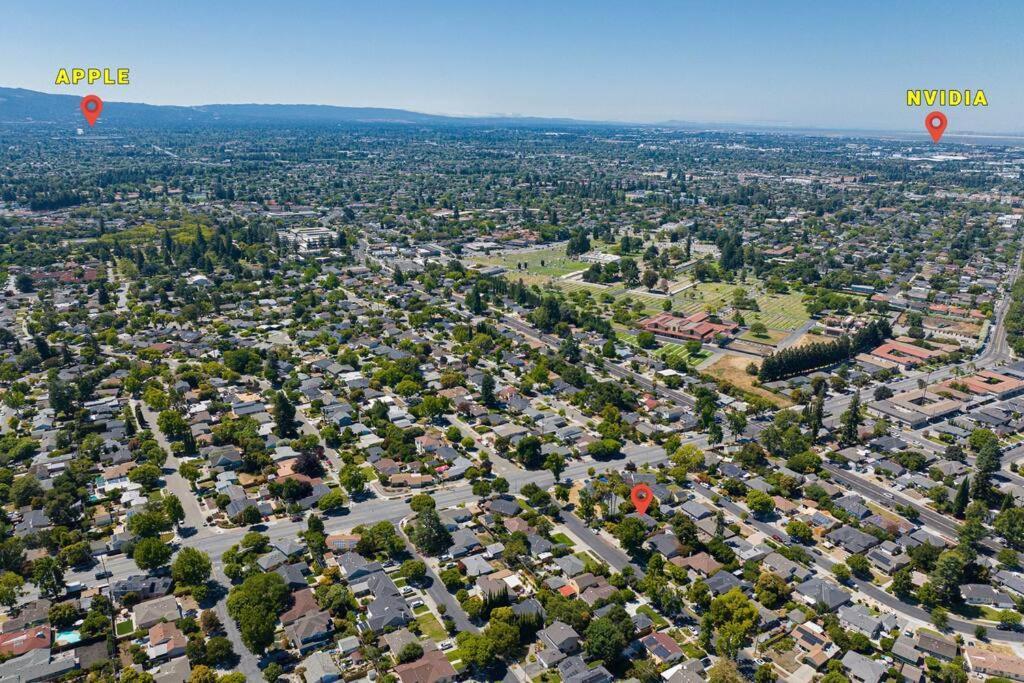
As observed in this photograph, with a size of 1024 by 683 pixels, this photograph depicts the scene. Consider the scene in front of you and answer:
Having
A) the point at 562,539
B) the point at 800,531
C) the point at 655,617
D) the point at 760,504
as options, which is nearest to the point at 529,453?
the point at 562,539

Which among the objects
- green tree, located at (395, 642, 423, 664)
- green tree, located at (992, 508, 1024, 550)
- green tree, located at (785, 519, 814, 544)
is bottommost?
green tree, located at (395, 642, 423, 664)

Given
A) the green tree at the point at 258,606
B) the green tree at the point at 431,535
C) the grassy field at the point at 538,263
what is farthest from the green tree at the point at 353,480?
the grassy field at the point at 538,263

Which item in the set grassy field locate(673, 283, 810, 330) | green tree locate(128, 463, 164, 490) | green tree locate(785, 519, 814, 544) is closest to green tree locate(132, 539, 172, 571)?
green tree locate(128, 463, 164, 490)

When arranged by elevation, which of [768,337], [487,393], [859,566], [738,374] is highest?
[768,337]

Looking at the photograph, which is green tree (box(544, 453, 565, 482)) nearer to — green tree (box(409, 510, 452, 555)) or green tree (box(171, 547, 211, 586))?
green tree (box(409, 510, 452, 555))

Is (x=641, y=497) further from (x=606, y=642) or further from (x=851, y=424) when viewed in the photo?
(x=851, y=424)

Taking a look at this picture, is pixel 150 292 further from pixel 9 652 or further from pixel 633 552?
pixel 633 552
